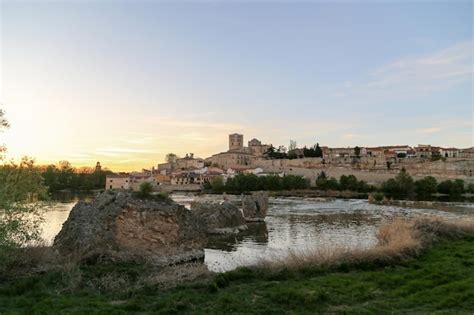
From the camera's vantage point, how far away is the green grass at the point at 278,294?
909 cm

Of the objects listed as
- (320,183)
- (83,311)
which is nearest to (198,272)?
(83,311)

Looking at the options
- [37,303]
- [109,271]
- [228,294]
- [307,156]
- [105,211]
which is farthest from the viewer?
[307,156]

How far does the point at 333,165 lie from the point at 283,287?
139 meters

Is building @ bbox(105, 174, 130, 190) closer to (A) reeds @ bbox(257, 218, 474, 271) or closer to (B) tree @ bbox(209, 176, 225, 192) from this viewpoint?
(B) tree @ bbox(209, 176, 225, 192)

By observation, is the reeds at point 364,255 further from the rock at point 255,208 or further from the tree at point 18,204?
the rock at point 255,208

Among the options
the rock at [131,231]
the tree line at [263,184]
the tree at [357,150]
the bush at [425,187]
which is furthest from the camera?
the tree at [357,150]

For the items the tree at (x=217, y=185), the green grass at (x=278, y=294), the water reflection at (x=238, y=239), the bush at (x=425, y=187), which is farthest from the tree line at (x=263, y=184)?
the green grass at (x=278, y=294)

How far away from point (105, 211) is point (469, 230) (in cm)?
1732

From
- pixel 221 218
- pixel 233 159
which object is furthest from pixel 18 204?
pixel 233 159

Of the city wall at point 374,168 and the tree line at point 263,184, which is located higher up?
the city wall at point 374,168

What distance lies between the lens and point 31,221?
47.1ft

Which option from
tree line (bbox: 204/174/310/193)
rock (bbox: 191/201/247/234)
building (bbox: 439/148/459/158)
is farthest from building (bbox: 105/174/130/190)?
building (bbox: 439/148/459/158)

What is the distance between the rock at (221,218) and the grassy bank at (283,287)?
20.0m

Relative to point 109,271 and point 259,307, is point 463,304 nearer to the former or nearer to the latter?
point 259,307
